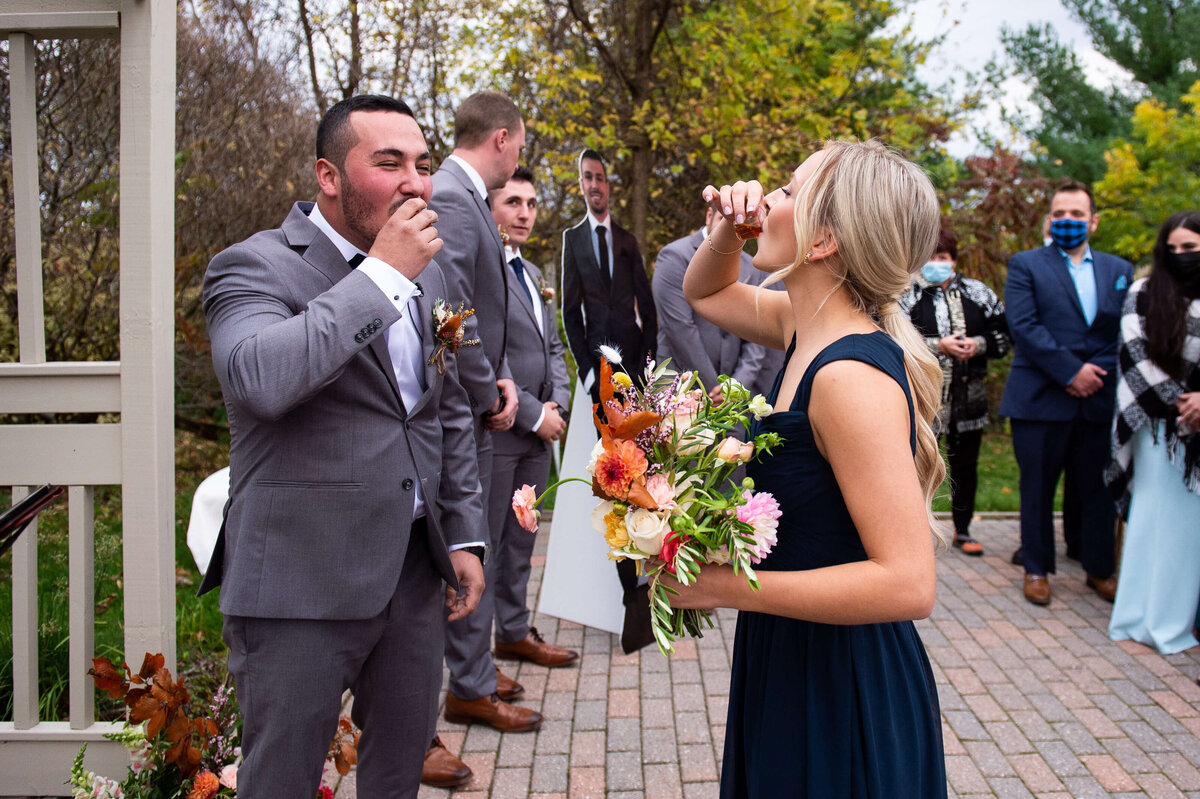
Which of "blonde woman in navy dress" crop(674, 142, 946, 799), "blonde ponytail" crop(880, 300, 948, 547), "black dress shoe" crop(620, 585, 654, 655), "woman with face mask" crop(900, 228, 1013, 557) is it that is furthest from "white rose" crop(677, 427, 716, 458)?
"woman with face mask" crop(900, 228, 1013, 557)

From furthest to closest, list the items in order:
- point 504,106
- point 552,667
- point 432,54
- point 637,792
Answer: point 432,54
point 552,667
point 504,106
point 637,792

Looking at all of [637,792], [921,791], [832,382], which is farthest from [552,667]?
[832,382]

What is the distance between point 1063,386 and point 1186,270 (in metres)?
1.04

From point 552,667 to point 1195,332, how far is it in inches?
159

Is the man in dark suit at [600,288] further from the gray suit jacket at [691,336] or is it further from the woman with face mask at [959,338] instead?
the woman with face mask at [959,338]

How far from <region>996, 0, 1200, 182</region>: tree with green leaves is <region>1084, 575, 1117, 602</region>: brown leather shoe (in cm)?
1422

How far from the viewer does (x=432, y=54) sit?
33.7ft

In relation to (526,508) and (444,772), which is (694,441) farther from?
(444,772)

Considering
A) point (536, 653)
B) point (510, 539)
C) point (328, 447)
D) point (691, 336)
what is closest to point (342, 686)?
point (328, 447)

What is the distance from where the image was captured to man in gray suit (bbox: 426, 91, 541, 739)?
351 cm

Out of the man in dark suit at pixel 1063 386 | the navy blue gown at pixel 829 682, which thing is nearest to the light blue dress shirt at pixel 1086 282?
the man in dark suit at pixel 1063 386

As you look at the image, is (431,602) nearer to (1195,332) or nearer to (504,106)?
(504,106)

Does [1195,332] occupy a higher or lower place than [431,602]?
higher

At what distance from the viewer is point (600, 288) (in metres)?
5.55
